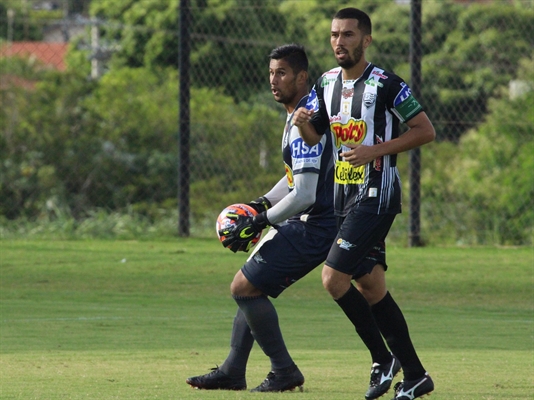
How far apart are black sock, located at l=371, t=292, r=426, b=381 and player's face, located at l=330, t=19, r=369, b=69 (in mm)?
1285

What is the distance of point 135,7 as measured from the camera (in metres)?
33.0

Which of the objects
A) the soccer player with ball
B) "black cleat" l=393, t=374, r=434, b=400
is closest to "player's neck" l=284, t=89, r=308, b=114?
the soccer player with ball

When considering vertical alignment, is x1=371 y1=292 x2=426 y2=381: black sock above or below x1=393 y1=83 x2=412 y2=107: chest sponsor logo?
below

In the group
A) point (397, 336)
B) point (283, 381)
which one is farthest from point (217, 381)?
point (397, 336)

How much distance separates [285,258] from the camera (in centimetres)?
630

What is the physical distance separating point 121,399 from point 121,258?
8018 millimetres

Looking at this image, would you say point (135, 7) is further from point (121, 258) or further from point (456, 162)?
point (121, 258)

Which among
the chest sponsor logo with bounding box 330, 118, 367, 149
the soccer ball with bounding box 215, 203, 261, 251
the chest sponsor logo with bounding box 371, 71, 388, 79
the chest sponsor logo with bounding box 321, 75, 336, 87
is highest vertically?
the chest sponsor logo with bounding box 371, 71, 388, 79

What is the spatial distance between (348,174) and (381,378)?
1089 mm

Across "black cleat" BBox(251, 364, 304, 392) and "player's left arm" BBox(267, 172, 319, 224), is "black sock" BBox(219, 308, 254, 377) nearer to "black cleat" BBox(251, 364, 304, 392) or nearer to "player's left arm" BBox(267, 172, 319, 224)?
"black cleat" BBox(251, 364, 304, 392)

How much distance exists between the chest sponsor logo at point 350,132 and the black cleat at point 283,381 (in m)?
1.33

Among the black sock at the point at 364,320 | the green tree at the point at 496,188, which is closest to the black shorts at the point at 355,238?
the black sock at the point at 364,320

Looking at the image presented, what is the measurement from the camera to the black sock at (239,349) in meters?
6.40

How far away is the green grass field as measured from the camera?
6449 millimetres
